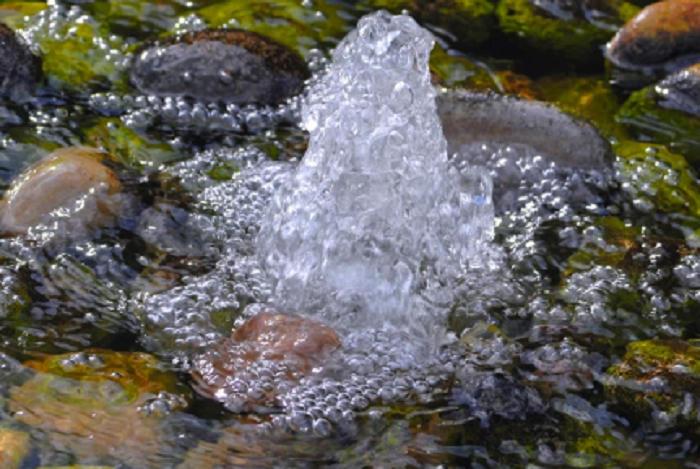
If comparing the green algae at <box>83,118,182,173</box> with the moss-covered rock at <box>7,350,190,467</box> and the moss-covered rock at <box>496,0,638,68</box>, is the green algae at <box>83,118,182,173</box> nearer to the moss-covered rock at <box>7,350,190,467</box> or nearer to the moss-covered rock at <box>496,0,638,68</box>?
the moss-covered rock at <box>7,350,190,467</box>

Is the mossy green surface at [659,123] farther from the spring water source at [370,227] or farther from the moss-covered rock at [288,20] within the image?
the moss-covered rock at [288,20]

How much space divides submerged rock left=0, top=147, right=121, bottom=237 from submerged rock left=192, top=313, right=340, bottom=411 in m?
1.02

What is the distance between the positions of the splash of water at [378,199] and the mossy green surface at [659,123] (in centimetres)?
163

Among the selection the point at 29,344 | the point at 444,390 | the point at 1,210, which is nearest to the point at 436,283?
the point at 444,390

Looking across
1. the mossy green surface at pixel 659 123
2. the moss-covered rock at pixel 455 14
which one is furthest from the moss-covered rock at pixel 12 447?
the moss-covered rock at pixel 455 14

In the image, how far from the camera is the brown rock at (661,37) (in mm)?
5871

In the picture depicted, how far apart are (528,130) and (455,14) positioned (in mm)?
1847

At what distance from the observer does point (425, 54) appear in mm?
4043

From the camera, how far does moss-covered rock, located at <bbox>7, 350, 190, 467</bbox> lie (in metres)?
2.85

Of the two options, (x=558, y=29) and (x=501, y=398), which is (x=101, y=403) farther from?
(x=558, y=29)

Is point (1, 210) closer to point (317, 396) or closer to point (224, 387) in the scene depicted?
point (224, 387)

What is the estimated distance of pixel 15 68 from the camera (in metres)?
5.04

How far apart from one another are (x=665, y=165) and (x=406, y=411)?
98.4 inches

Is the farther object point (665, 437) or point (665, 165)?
point (665, 165)
